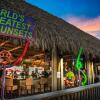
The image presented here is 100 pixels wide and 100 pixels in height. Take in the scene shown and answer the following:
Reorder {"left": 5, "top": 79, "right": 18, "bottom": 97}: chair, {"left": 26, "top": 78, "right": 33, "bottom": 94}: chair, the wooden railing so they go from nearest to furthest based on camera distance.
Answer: the wooden railing → {"left": 5, "top": 79, "right": 18, "bottom": 97}: chair → {"left": 26, "top": 78, "right": 33, "bottom": 94}: chair

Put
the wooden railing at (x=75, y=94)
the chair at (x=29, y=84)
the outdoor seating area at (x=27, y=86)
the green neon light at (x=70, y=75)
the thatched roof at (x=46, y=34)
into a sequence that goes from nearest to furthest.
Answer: the wooden railing at (x=75, y=94)
the thatched roof at (x=46, y=34)
the outdoor seating area at (x=27, y=86)
the chair at (x=29, y=84)
the green neon light at (x=70, y=75)

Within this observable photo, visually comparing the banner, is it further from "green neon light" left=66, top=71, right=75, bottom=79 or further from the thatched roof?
"green neon light" left=66, top=71, right=75, bottom=79

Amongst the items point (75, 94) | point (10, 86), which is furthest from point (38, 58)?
point (75, 94)

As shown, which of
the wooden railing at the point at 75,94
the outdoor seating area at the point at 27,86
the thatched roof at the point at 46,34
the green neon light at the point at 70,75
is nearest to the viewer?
the wooden railing at the point at 75,94

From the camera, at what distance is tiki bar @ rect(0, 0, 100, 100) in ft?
21.0

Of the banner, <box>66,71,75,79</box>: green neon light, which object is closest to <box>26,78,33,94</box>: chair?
<box>66,71,75,79</box>: green neon light

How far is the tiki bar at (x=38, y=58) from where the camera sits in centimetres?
641

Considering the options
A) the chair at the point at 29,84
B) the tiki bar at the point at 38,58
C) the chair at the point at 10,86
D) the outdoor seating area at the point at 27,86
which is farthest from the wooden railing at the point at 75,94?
the chair at the point at 10,86

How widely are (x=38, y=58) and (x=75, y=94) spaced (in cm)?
274

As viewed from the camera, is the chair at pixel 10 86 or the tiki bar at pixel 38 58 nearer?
the tiki bar at pixel 38 58

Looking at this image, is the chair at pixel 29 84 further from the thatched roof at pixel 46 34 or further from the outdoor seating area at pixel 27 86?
the thatched roof at pixel 46 34

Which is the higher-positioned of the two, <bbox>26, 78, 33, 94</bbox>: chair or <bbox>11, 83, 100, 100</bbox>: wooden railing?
<bbox>26, 78, 33, 94</bbox>: chair

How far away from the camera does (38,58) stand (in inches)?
398

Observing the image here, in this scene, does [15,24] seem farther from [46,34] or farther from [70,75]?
[70,75]
